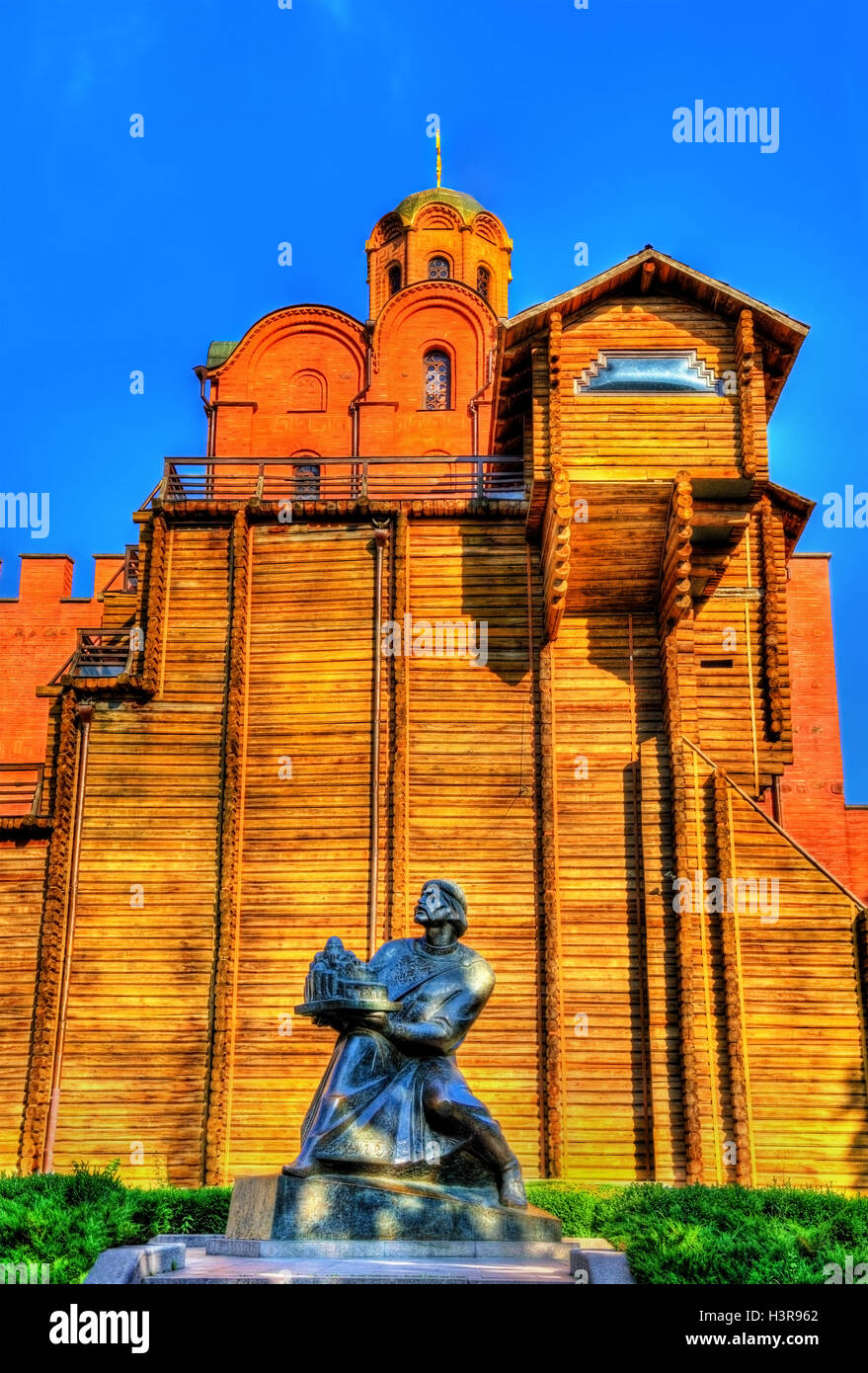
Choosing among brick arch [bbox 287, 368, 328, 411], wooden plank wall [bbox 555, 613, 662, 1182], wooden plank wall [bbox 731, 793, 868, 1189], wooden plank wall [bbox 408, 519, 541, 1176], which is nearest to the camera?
wooden plank wall [bbox 731, 793, 868, 1189]

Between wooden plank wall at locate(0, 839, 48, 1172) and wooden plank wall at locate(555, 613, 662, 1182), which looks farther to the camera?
wooden plank wall at locate(0, 839, 48, 1172)

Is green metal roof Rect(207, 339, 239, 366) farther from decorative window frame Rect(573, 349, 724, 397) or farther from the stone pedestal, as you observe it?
the stone pedestal

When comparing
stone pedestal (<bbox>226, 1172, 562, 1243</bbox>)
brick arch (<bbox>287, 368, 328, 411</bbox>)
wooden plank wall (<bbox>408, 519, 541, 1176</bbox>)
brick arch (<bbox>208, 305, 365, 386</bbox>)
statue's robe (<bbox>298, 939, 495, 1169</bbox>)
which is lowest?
stone pedestal (<bbox>226, 1172, 562, 1243</bbox>)

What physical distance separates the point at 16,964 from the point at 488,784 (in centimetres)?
711

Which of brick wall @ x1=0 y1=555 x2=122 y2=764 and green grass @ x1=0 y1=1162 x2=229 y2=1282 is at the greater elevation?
brick wall @ x1=0 y1=555 x2=122 y2=764

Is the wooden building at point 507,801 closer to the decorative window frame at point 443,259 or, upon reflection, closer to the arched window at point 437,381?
the arched window at point 437,381

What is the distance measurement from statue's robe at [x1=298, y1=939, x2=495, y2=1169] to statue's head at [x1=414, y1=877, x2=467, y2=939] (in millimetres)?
218

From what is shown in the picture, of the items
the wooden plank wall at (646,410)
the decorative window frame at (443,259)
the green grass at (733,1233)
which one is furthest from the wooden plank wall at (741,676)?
the decorative window frame at (443,259)

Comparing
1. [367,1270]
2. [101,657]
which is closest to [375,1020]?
[367,1270]

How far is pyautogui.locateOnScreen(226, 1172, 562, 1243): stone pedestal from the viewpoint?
948 cm

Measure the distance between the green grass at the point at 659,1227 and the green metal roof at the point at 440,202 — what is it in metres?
28.4

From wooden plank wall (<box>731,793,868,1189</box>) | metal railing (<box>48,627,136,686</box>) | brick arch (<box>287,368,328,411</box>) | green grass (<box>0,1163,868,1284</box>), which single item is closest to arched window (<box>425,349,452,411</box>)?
brick arch (<box>287,368,328,411</box>)

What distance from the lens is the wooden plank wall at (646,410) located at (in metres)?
22.0
